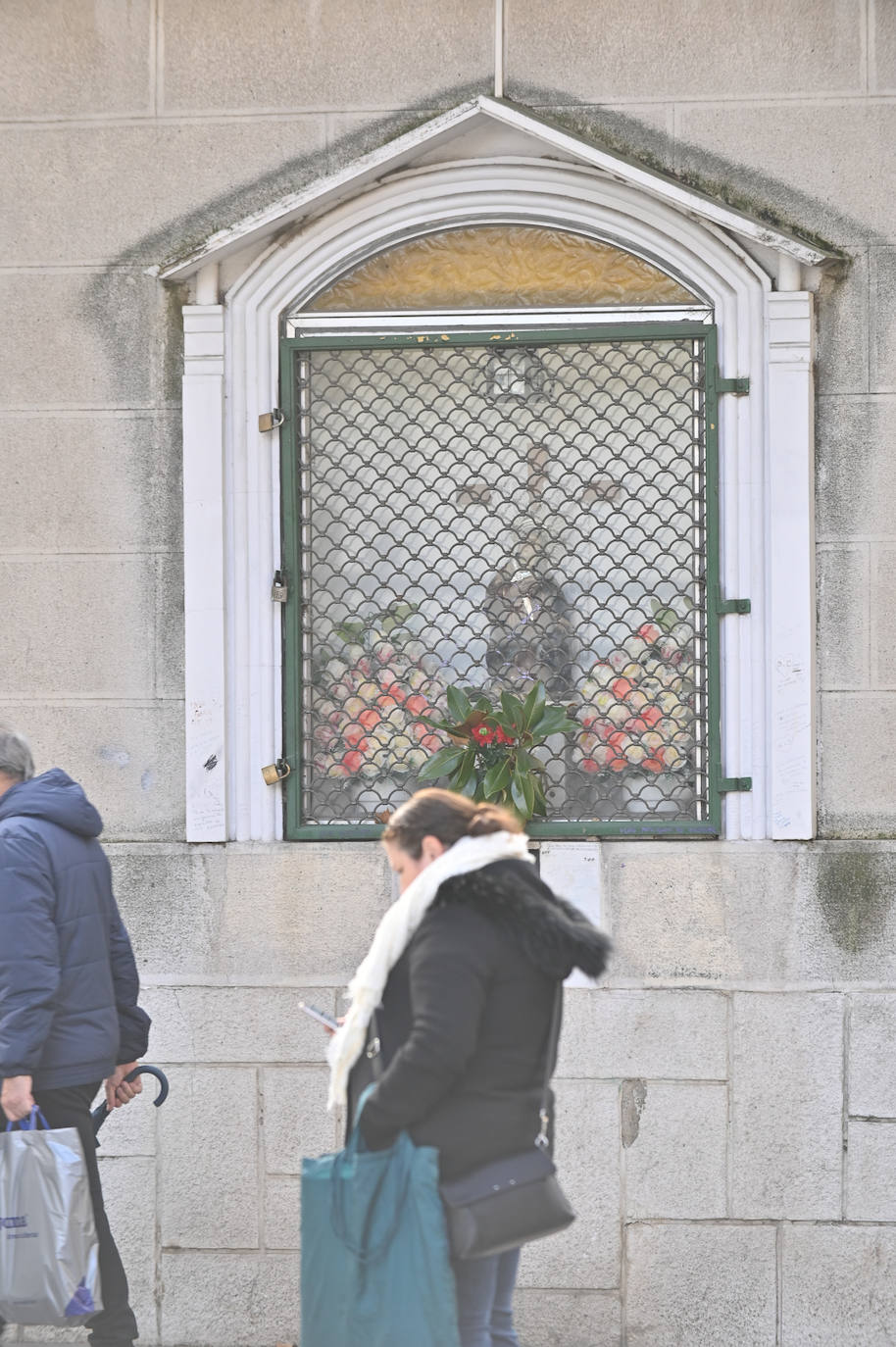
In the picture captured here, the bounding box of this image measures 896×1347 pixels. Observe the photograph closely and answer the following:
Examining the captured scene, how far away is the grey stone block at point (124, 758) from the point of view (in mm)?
5559

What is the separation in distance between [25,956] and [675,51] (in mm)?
3562

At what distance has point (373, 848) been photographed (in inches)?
215

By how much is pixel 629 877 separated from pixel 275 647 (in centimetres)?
143

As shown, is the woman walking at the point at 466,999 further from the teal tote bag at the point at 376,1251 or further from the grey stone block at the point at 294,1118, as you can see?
the grey stone block at the point at 294,1118

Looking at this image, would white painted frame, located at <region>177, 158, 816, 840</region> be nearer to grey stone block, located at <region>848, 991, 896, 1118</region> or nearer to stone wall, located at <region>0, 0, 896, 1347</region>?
stone wall, located at <region>0, 0, 896, 1347</region>

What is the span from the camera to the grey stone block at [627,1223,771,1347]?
527cm

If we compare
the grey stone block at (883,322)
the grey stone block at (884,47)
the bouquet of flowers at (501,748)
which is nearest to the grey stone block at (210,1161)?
the bouquet of flowers at (501,748)

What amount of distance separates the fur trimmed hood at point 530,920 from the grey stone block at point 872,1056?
192 cm

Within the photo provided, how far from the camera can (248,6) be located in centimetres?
555

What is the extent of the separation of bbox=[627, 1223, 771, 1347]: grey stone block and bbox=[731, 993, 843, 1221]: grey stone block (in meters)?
0.12

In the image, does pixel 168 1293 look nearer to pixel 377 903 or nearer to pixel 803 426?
pixel 377 903

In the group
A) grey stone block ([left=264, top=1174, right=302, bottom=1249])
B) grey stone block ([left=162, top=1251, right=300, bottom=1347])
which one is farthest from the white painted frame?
grey stone block ([left=162, top=1251, right=300, bottom=1347])

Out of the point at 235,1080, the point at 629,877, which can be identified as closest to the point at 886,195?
the point at 629,877

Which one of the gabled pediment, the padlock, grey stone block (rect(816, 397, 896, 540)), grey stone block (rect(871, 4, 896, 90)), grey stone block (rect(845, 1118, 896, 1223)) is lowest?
grey stone block (rect(845, 1118, 896, 1223))
